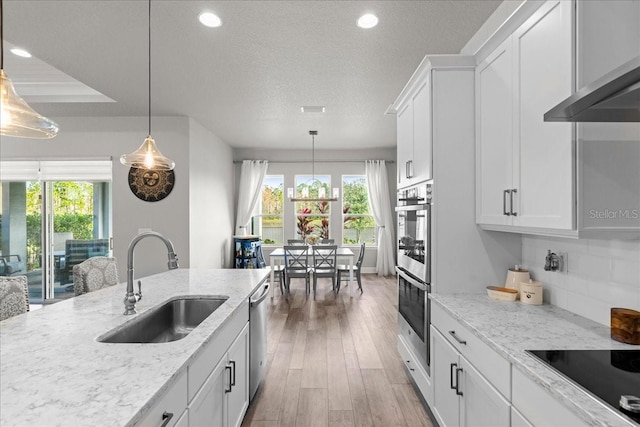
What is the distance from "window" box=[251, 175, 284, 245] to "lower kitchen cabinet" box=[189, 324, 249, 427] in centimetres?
561

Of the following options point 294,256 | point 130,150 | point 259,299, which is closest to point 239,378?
point 259,299

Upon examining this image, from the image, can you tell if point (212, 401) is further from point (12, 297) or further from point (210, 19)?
point (210, 19)

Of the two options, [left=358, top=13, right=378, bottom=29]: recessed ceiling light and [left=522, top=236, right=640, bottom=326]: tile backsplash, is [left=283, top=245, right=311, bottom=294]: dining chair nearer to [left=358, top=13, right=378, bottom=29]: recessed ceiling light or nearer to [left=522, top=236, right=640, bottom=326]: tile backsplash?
[left=358, top=13, right=378, bottom=29]: recessed ceiling light

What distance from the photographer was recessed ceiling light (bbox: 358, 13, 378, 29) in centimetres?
250

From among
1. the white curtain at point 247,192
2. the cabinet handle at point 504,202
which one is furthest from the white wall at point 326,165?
the cabinet handle at point 504,202

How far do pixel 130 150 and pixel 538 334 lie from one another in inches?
213

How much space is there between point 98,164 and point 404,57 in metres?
4.64

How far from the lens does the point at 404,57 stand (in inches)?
124

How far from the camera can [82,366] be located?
3.67 feet

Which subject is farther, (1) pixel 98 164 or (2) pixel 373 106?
(1) pixel 98 164

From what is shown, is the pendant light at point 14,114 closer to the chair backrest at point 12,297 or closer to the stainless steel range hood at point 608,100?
the chair backrest at point 12,297

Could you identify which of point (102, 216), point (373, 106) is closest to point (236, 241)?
point (102, 216)

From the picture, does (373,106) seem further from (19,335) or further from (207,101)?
(19,335)

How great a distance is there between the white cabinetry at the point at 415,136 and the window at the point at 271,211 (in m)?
4.95
